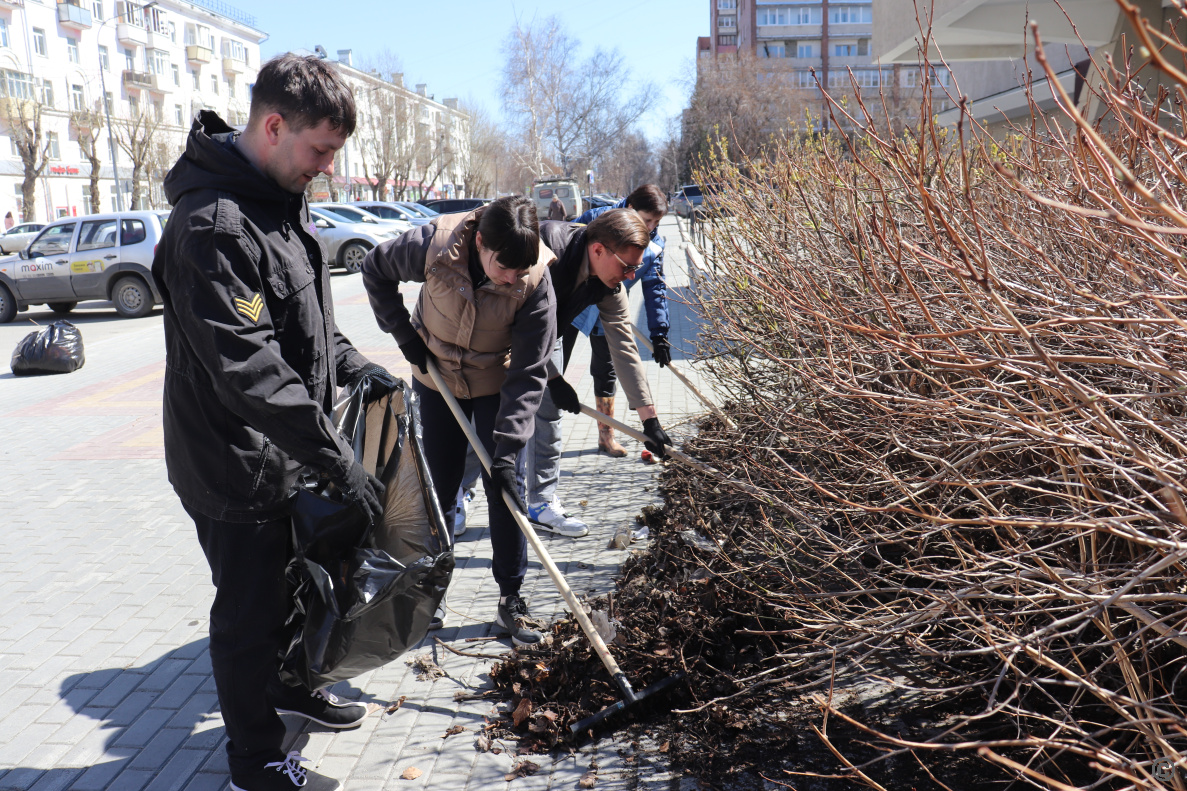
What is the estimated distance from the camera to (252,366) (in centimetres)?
219

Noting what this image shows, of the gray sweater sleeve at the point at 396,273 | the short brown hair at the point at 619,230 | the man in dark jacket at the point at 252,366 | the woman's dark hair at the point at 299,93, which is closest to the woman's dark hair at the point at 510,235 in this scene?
the gray sweater sleeve at the point at 396,273

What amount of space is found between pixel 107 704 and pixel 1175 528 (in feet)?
10.9

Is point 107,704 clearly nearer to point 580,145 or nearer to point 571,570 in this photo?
point 571,570

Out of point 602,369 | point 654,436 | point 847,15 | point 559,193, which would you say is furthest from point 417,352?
point 847,15

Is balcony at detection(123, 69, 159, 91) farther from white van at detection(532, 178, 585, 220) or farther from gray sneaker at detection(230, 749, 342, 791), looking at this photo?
gray sneaker at detection(230, 749, 342, 791)

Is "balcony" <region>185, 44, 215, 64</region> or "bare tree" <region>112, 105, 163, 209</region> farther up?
"balcony" <region>185, 44, 215, 64</region>

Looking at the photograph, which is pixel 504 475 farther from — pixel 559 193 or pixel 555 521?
pixel 559 193

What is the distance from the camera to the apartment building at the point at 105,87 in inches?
1570

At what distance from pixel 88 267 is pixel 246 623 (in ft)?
46.1

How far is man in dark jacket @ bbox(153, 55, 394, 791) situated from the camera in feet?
7.24

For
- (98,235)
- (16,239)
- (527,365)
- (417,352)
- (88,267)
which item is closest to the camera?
(527,365)

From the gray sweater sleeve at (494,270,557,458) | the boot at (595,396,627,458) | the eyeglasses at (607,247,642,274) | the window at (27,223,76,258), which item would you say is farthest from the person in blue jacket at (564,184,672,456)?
the window at (27,223,76,258)

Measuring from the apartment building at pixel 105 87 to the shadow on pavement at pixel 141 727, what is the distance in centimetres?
3697

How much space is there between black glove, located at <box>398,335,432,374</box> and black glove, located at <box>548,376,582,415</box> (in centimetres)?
85
